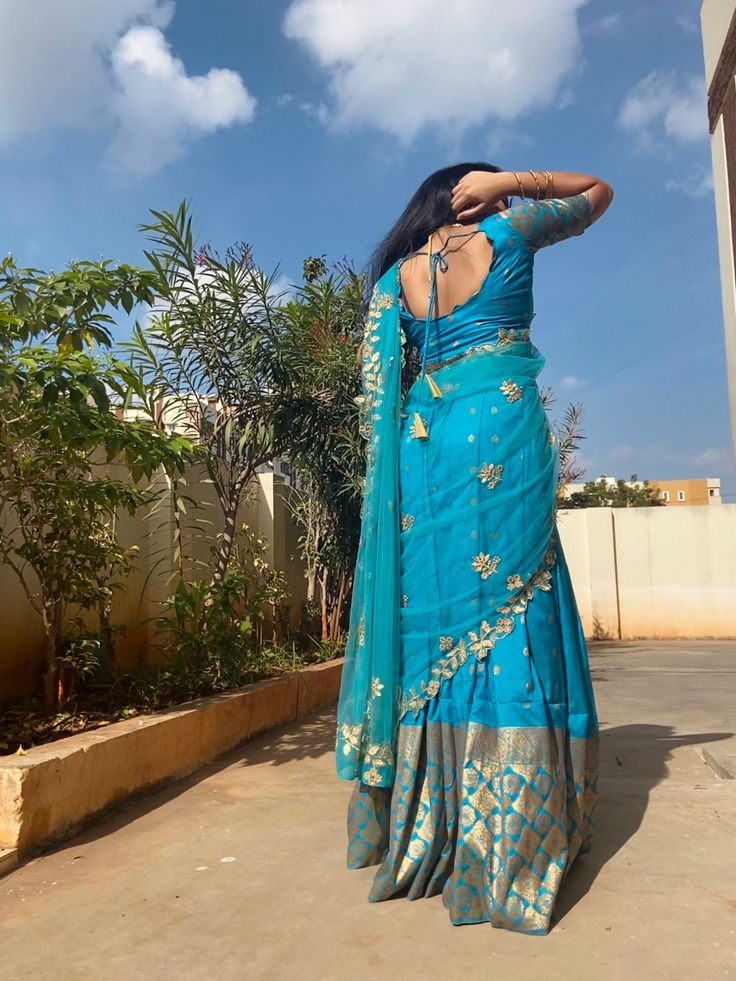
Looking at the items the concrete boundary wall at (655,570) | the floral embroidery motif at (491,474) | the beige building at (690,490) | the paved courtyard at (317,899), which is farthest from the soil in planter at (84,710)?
the beige building at (690,490)

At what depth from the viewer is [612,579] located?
1086cm

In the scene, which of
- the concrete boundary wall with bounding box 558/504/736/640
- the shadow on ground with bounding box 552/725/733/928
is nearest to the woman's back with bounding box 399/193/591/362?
the shadow on ground with bounding box 552/725/733/928

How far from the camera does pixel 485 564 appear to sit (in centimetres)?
200

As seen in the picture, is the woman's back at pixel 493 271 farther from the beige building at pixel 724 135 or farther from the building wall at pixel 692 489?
the building wall at pixel 692 489

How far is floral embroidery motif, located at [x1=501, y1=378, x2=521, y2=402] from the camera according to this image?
2.05m

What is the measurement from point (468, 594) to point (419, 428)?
476mm

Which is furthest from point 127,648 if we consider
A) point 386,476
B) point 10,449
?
point 386,476

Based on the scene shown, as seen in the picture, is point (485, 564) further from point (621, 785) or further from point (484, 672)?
point (621, 785)

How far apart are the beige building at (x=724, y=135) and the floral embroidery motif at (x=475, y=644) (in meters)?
8.37

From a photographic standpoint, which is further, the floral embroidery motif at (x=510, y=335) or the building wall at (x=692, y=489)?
the building wall at (x=692, y=489)

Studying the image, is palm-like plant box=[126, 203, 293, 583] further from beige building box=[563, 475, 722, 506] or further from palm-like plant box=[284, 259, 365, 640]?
beige building box=[563, 475, 722, 506]

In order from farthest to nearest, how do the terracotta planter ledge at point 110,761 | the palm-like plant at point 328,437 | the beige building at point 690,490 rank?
the beige building at point 690,490 → the palm-like plant at point 328,437 → the terracotta planter ledge at point 110,761

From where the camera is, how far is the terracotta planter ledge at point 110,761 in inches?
93.7

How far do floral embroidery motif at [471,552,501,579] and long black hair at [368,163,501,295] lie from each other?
3.12ft
